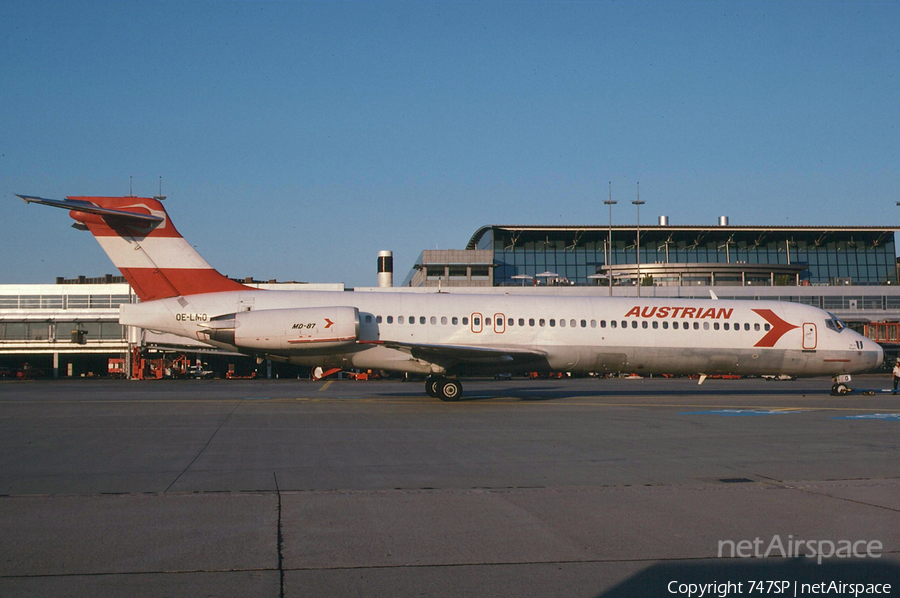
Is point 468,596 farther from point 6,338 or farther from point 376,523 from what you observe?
point 6,338

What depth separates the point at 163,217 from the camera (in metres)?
A: 22.8

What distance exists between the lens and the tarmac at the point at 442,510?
216 inches

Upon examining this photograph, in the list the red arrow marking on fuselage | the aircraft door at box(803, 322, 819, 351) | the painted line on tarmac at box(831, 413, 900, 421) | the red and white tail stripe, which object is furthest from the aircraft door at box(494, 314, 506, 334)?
the aircraft door at box(803, 322, 819, 351)

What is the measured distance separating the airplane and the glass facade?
53.0 m

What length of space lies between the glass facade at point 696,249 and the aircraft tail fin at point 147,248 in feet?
185

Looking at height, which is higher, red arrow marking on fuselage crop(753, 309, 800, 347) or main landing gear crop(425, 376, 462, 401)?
red arrow marking on fuselage crop(753, 309, 800, 347)

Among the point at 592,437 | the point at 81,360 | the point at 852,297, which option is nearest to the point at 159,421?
the point at 592,437

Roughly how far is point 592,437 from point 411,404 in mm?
8858

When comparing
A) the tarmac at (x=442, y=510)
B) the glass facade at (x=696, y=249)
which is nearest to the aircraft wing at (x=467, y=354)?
the tarmac at (x=442, y=510)

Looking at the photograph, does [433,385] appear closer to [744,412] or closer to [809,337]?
[744,412]

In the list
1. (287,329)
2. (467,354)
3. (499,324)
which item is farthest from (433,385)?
(287,329)

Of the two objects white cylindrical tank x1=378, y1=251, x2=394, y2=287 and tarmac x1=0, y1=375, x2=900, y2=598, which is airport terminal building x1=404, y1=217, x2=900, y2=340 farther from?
tarmac x1=0, y1=375, x2=900, y2=598

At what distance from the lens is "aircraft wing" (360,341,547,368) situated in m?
21.4

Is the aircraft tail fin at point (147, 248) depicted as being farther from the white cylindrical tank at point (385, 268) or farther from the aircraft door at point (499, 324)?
the white cylindrical tank at point (385, 268)
